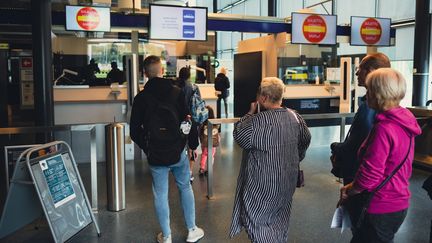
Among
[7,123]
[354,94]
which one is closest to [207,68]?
[354,94]

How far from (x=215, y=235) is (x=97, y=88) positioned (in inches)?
150

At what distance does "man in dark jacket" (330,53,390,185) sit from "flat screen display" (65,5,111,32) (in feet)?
16.4

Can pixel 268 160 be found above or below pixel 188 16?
below

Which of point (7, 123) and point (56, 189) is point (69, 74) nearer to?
point (7, 123)

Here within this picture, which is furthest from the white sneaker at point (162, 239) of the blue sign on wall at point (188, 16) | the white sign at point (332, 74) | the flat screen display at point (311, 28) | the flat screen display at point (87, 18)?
the white sign at point (332, 74)

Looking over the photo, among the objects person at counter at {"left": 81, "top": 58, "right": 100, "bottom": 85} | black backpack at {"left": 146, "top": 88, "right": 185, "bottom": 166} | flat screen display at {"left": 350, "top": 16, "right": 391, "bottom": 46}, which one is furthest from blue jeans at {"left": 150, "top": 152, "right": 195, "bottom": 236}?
flat screen display at {"left": 350, "top": 16, "right": 391, "bottom": 46}

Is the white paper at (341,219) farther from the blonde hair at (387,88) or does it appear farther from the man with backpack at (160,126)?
the man with backpack at (160,126)

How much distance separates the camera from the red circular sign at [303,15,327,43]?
25.7ft

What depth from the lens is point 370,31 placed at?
27.5 feet

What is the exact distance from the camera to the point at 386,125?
1893 mm

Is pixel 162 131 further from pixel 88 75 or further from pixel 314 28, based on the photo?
pixel 314 28

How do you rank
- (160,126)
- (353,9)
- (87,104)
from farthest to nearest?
(353,9) → (87,104) → (160,126)

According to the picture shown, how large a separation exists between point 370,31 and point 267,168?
22.8 ft

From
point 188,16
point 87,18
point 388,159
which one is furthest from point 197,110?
point 188,16
